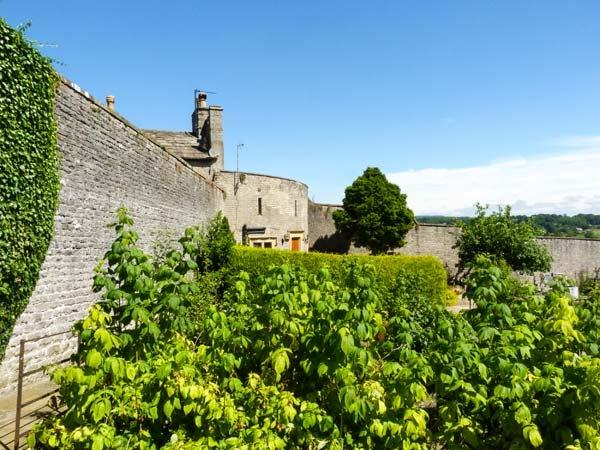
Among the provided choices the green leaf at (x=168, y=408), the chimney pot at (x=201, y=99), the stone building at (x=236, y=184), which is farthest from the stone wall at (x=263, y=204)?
the green leaf at (x=168, y=408)

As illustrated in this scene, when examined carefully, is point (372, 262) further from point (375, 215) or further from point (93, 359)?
point (93, 359)

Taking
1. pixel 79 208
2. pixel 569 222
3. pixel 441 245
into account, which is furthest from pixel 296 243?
pixel 569 222

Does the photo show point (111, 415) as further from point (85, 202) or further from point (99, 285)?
point (85, 202)

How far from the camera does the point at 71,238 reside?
7.39 metres

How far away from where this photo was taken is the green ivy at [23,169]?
5480 millimetres

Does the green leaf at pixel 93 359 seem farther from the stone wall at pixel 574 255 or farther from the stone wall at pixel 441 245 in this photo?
the stone wall at pixel 574 255

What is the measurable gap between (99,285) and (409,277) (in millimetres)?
10525

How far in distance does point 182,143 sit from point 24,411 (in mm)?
16668

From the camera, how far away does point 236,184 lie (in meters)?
20.7


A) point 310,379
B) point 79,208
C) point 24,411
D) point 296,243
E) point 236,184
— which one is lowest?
point 24,411

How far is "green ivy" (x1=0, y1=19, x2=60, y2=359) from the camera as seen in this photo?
5.48 meters

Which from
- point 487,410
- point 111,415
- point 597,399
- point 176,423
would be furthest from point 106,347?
point 597,399

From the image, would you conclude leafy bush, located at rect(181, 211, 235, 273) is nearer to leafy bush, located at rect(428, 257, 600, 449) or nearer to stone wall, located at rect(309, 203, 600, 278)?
stone wall, located at rect(309, 203, 600, 278)

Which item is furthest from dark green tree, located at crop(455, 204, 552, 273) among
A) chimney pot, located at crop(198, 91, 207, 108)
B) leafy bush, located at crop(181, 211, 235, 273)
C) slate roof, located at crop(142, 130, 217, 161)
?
chimney pot, located at crop(198, 91, 207, 108)
